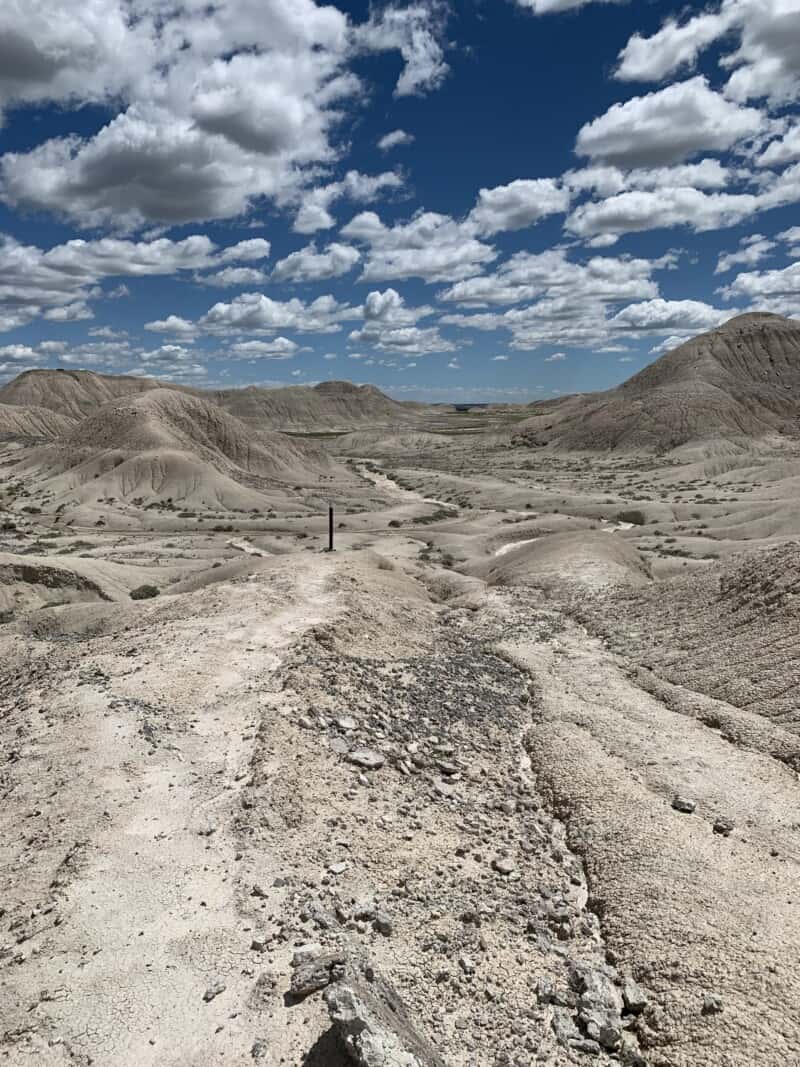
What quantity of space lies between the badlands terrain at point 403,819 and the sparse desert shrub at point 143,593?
2583mm

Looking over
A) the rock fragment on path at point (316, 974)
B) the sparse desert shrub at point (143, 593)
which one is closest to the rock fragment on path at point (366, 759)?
the rock fragment on path at point (316, 974)

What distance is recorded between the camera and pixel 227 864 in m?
8.06

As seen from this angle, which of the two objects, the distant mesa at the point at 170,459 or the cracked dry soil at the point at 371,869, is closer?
the cracked dry soil at the point at 371,869

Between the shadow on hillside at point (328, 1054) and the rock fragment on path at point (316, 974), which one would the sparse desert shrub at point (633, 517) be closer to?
the rock fragment on path at point (316, 974)

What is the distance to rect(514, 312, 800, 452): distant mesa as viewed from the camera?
102250 millimetres

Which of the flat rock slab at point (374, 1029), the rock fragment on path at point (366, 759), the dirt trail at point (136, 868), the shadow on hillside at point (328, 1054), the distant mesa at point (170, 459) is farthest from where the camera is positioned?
the distant mesa at point (170, 459)

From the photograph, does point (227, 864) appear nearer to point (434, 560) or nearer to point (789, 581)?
point (789, 581)

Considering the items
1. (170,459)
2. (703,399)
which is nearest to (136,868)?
(170,459)

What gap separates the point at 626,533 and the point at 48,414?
13167 centimetres

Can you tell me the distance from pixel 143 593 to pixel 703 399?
98.6 metres

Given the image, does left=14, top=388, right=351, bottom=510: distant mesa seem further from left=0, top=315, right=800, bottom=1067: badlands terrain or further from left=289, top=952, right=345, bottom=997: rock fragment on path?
left=289, top=952, right=345, bottom=997: rock fragment on path

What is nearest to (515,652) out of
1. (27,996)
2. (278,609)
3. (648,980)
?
(278,609)

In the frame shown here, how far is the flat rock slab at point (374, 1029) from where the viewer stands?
204 inches

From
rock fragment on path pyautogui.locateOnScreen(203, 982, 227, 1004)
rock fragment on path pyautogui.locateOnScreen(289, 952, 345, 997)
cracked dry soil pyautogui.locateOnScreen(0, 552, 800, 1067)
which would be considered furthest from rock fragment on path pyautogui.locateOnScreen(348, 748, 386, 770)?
rock fragment on path pyautogui.locateOnScreen(203, 982, 227, 1004)
